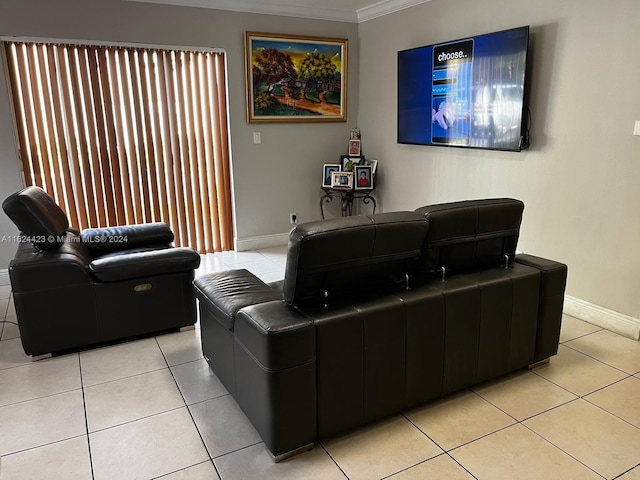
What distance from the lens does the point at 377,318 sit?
2.09 metres

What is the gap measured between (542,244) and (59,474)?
3341 millimetres

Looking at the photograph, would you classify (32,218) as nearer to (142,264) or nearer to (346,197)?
(142,264)

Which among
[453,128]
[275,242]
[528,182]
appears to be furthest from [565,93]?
[275,242]

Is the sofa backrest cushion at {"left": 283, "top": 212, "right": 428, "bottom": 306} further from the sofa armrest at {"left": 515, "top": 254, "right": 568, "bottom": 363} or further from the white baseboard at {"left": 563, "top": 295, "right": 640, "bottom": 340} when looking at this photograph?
the white baseboard at {"left": 563, "top": 295, "right": 640, "bottom": 340}

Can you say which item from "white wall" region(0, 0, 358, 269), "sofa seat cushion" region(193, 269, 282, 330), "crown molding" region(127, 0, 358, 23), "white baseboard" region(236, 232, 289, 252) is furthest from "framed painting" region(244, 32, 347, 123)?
"sofa seat cushion" region(193, 269, 282, 330)

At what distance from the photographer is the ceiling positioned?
459cm

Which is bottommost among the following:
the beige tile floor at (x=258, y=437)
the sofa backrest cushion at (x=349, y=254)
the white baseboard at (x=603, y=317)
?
the beige tile floor at (x=258, y=437)

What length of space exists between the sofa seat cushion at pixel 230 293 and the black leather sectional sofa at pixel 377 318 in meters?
0.01

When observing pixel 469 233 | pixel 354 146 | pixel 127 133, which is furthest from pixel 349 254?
pixel 354 146

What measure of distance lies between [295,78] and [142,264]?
115 inches

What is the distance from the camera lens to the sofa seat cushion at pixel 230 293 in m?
2.29

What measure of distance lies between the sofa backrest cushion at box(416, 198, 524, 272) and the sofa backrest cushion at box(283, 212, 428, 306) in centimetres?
11

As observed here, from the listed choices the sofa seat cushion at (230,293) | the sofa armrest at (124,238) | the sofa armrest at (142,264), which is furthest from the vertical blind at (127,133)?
the sofa seat cushion at (230,293)

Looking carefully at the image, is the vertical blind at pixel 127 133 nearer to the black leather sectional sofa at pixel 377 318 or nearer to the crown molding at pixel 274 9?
the crown molding at pixel 274 9
